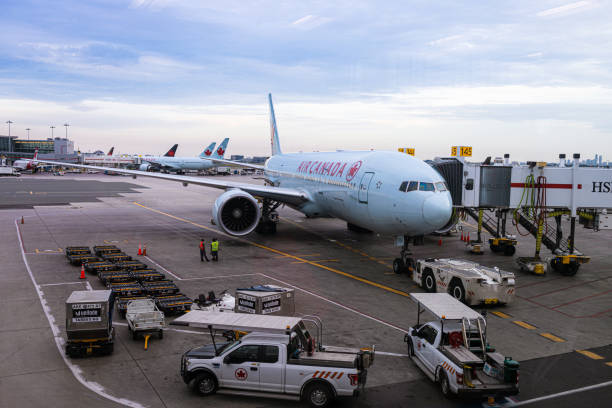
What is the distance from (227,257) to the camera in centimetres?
2723

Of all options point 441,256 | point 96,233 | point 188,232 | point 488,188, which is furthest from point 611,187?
point 96,233

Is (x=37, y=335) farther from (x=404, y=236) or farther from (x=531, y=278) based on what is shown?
(x=531, y=278)

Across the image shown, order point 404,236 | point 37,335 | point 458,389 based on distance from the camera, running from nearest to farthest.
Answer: point 458,389 → point 37,335 → point 404,236

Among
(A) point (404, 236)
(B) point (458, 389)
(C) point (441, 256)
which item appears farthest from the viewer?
(C) point (441, 256)

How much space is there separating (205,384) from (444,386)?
220 inches

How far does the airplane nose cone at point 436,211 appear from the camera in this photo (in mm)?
21047

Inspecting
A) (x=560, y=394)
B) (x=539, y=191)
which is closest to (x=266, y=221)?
(x=539, y=191)

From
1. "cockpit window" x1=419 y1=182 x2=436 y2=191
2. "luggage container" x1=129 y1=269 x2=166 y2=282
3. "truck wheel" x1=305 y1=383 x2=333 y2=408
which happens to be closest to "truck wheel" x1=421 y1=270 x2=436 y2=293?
"cockpit window" x1=419 y1=182 x2=436 y2=191

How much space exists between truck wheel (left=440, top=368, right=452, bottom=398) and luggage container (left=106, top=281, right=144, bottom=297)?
11.7 meters

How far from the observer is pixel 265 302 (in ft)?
51.6

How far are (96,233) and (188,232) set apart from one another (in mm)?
6322

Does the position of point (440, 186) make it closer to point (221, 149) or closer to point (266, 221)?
point (266, 221)

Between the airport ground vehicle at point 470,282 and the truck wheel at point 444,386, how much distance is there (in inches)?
288

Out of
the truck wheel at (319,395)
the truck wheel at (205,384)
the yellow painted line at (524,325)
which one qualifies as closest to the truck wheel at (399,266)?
the yellow painted line at (524,325)
